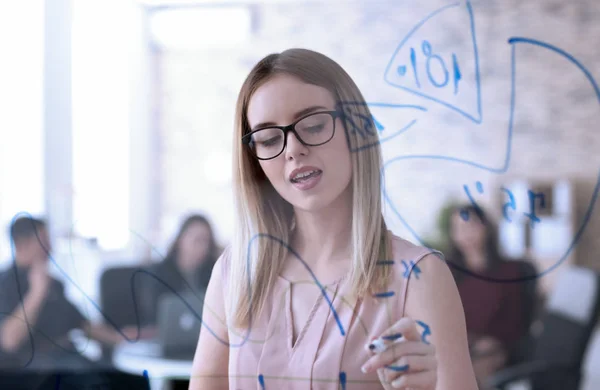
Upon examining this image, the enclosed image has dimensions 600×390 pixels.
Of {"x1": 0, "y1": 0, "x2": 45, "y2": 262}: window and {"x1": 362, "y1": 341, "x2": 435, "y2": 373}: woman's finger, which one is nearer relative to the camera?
{"x1": 362, "y1": 341, "x2": 435, "y2": 373}: woman's finger

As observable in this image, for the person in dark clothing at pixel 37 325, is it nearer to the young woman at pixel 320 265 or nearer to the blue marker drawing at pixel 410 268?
the young woman at pixel 320 265

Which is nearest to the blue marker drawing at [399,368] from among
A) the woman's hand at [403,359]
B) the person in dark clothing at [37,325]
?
the woman's hand at [403,359]

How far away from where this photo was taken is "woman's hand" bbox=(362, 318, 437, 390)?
0.41m

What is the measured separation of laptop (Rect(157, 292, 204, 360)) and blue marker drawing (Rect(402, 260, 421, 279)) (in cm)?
17

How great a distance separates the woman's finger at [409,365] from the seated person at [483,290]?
0.15 ft

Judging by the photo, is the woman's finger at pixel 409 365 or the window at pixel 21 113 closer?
the woman's finger at pixel 409 365

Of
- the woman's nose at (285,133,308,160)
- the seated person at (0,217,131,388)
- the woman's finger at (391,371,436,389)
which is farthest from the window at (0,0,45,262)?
the woman's finger at (391,371,436,389)

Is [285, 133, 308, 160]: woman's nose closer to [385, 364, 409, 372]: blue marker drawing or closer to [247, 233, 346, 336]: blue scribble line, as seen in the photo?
[247, 233, 346, 336]: blue scribble line

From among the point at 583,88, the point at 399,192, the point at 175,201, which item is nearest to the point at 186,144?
the point at 175,201

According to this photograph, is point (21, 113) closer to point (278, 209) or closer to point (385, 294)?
point (278, 209)

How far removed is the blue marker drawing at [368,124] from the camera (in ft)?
1.44

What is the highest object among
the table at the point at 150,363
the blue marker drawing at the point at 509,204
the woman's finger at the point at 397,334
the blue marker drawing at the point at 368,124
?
the blue marker drawing at the point at 368,124

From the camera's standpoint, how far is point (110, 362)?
0.50 metres

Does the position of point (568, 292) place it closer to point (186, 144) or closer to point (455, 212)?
point (455, 212)
